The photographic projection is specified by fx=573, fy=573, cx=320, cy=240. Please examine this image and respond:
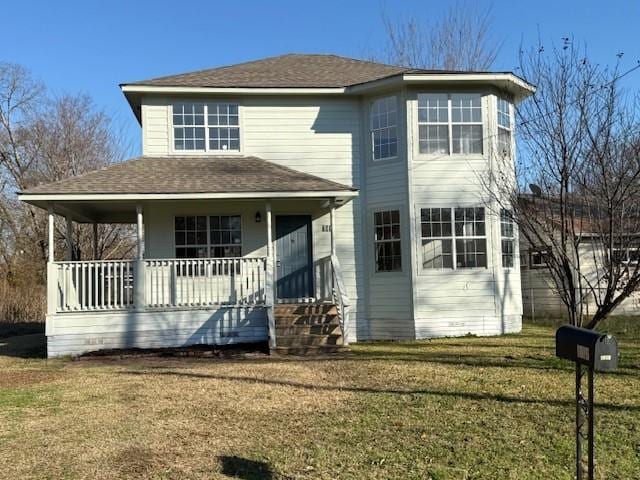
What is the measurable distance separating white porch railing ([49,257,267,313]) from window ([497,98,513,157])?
6531mm

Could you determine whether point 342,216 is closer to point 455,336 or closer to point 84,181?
point 455,336

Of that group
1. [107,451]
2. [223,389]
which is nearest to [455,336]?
[223,389]

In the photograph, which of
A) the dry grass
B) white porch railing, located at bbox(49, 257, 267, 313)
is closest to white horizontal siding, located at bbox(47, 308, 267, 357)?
white porch railing, located at bbox(49, 257, 267, 313)

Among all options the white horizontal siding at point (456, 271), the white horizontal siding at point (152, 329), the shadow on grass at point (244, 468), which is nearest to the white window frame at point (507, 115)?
the white horizontal siding at point (456, 271)

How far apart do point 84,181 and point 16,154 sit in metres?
21.3

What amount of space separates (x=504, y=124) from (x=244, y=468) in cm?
1162

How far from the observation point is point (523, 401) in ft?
22.1

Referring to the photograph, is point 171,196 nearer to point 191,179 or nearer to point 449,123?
point 191,179

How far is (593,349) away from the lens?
3328 mm

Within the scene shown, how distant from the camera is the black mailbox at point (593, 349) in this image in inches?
130

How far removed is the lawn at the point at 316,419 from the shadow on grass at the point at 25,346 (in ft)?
7.03

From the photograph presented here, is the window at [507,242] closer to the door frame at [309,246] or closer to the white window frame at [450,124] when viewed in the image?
the white window frame at [450,124]

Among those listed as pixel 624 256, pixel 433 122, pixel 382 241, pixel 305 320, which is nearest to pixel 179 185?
pixel 305 320

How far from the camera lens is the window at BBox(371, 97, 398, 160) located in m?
13.6
